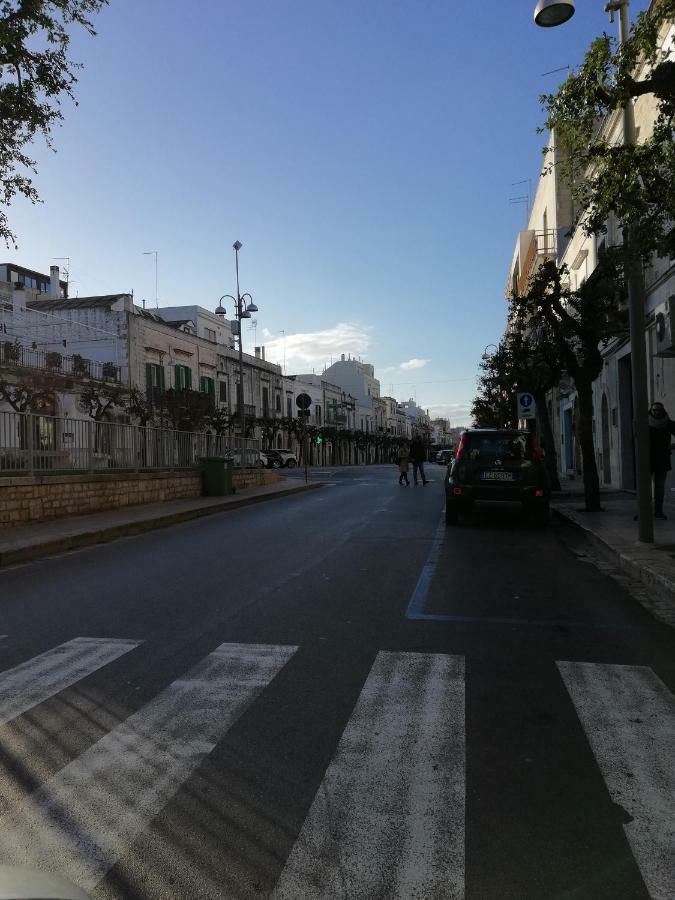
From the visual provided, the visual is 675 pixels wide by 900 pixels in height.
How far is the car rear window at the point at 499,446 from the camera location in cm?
1306

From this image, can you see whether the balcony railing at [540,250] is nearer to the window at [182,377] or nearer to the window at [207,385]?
the window at [182,377]

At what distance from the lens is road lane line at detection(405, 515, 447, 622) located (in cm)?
619

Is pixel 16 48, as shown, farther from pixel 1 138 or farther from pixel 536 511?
pixel 536 511

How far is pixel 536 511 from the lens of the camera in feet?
43.1

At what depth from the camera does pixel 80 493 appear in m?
14.8

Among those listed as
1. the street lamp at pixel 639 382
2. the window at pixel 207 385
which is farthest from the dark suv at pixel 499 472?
the window at pixel 207 385

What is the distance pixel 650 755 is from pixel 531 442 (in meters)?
10.2

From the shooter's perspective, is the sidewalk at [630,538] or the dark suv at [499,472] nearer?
the sidewalk at [630,538]

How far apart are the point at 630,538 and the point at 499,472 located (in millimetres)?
3009

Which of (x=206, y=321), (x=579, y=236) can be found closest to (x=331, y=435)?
(x=206, y=321)

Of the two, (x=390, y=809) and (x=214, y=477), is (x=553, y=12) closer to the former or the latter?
(x=390, y=809)

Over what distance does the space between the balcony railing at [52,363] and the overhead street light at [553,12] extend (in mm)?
21359

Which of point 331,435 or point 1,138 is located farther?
point 331,435

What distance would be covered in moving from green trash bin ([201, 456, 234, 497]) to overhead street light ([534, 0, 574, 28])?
618 inches
